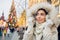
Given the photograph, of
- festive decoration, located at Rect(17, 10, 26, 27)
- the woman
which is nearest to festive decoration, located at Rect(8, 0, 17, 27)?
festive decoration, located at Rect(17, 10, 26, 27)

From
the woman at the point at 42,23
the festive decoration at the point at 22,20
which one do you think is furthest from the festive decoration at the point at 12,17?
the woman at the point at 42,23

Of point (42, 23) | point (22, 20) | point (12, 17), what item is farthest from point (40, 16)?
point (12, 17)

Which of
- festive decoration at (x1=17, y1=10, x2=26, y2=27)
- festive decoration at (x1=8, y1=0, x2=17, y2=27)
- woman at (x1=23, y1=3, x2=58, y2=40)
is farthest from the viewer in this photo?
festive decoration at (x1=8, y1=0, x2=17, y2=27)

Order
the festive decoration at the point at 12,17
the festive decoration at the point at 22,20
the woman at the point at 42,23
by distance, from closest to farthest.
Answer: the woman at the point at 42,23 → the festive decoration at the point at 22,20 → the festive decoration at the point at 12,17

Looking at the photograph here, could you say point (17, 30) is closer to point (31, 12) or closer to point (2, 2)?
point (2, 2)

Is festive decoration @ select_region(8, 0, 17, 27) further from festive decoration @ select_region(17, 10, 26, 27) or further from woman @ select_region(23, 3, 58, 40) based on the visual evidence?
woman @ select_region(23, 3, 58, 40)

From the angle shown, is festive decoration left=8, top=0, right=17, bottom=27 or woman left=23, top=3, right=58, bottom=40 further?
festive decoration left=8, top=0, right=17, bottom=27

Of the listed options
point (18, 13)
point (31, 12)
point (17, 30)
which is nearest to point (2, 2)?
point (18, 13)

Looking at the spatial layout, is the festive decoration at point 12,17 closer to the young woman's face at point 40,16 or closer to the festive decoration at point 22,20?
the festive decoration at point 22,20

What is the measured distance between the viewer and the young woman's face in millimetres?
1188

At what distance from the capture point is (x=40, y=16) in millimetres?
1198

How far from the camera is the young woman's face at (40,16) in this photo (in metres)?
1.19

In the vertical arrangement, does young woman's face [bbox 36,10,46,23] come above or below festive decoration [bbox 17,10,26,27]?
above

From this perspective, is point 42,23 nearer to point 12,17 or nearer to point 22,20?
point 22,20
